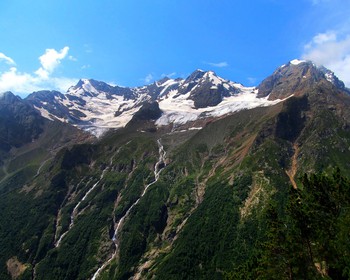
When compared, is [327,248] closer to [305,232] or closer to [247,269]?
[305,232]

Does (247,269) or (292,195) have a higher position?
(292,195)

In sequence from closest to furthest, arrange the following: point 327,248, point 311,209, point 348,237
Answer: point 348,237, point 327,248, point 311,209

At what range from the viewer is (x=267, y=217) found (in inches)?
2249

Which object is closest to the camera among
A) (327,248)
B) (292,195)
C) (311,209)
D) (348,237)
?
(348,237)

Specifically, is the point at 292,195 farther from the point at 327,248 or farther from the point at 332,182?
the point at 327,248

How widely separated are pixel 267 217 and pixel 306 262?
928cm

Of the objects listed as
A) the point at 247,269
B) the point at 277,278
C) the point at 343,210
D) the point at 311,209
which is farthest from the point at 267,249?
the point at 247,269

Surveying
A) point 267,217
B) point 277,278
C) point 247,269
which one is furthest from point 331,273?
point 247,269

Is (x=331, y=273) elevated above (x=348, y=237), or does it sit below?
below

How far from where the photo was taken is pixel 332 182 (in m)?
52.9

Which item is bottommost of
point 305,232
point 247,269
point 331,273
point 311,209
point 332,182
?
point 247,269

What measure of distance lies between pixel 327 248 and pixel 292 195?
957 cm

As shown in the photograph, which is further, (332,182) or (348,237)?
(332,182)

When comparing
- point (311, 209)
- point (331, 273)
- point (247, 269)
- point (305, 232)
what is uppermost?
point (311, 209)
